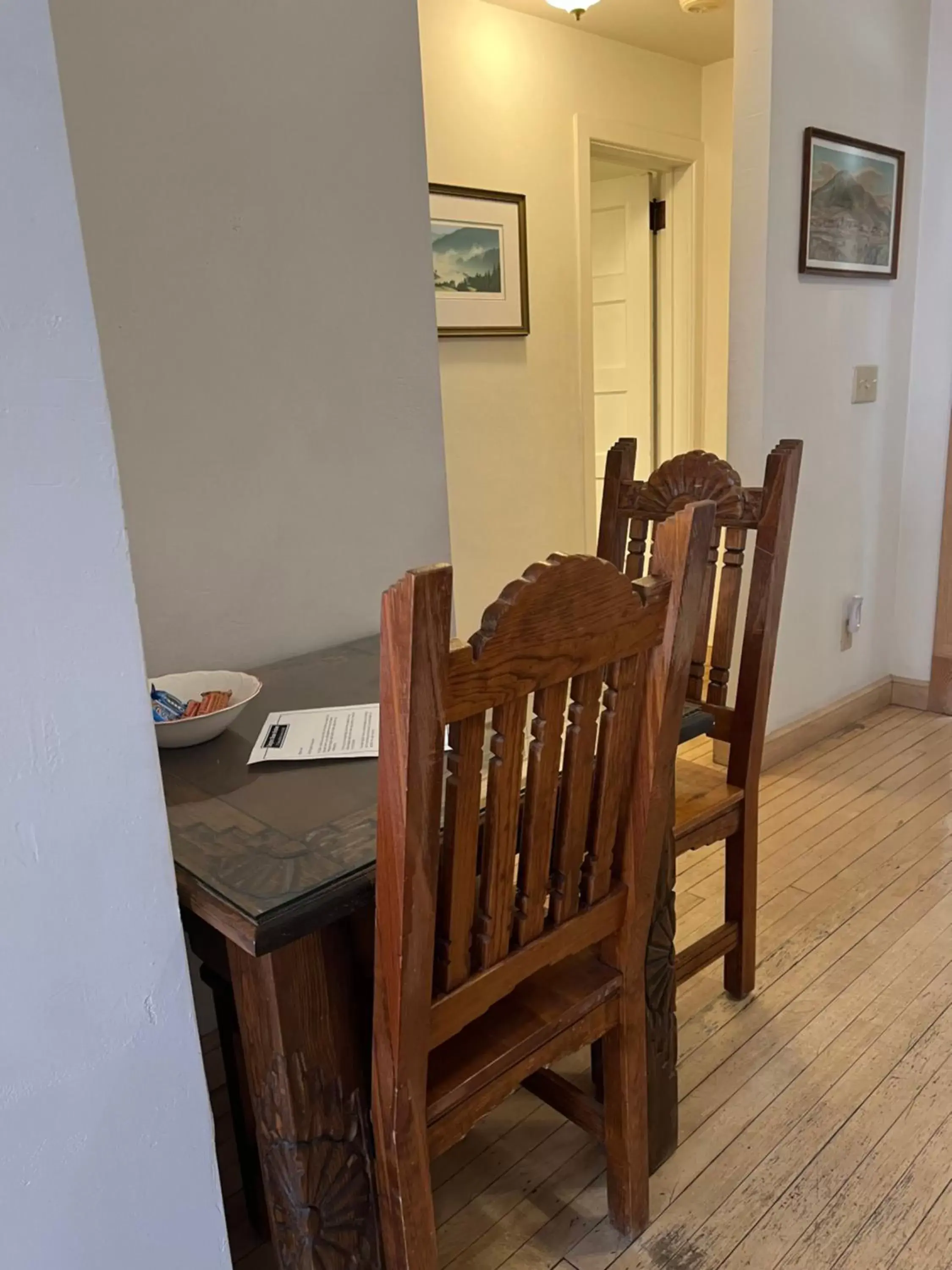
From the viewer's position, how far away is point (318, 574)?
5.97ft

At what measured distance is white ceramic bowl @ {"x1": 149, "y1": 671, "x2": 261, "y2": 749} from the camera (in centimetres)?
127

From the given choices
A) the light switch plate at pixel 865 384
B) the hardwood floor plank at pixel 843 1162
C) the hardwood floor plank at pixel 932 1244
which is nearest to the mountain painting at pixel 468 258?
the light switch plate at pixel 865 384

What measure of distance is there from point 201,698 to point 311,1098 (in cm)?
62

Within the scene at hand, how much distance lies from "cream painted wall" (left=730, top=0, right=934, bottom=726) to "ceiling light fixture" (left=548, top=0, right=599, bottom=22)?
53 centimetres

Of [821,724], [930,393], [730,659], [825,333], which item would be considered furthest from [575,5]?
[821,724]

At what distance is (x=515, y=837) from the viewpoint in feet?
3.34

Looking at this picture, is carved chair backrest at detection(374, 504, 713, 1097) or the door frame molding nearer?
carved chair backrest at detection(374, 504, 713, 1097)

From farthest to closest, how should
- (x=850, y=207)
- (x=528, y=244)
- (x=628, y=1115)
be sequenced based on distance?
(x=528, y=244) < (x=850, y=207) < (x=628, y=1115)

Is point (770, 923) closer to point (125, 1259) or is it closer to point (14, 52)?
point (125, 1259)

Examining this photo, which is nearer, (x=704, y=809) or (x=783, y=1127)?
(x=783, y=1127)

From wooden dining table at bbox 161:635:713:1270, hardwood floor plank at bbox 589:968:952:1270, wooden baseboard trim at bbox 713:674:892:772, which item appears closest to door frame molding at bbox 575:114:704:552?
wooden baseboard trim at bbox 713:674:892:772

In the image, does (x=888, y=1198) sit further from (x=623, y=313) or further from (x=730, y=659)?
(x=623, y=313)

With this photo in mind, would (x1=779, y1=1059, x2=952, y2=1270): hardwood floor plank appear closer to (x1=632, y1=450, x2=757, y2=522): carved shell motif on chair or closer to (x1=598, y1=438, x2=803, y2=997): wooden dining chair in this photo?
(x1=598, y1=438, x2=803, y2=997): wooden dining chair

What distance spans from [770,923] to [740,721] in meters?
0.63
